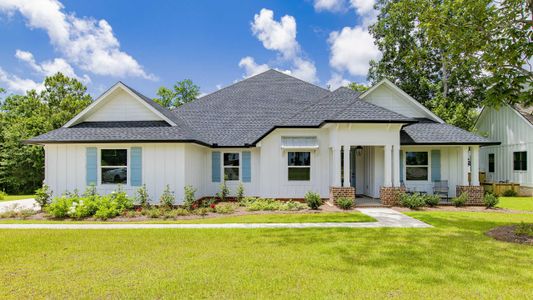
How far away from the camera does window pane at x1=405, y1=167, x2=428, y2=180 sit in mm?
17484

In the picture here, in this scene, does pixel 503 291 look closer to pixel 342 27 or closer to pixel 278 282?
pixel 278 282

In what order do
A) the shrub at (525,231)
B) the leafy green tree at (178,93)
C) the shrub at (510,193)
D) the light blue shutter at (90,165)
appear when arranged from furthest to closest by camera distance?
1. the leafy green tree at (178,93)
2. the shrub at (510,193)
3. the light blue shutter at (90,165)
4. the shrub at (525,231)

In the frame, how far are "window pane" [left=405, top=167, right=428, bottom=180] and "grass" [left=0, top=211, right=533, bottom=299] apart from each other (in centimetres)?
764

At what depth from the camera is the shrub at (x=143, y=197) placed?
14.4 metres

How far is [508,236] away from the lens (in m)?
8.86

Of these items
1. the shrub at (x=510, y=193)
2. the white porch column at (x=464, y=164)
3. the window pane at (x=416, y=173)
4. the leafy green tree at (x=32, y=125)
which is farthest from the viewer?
the leafy green tree at (x=32, y=125)

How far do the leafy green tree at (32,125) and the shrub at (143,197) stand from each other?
611 inches

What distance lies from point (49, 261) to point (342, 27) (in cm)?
2626

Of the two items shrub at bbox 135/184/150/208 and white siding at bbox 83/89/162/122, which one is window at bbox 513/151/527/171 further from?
shrub at bbox 135/184/150/208

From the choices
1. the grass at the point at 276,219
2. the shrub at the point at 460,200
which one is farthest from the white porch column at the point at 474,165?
the grass at the point at 276,219

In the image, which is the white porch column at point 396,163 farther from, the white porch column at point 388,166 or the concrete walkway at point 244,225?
the concrete walkway at point 244,225

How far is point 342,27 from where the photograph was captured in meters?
26.6

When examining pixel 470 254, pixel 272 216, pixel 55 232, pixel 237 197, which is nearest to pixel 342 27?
pixel 237 197

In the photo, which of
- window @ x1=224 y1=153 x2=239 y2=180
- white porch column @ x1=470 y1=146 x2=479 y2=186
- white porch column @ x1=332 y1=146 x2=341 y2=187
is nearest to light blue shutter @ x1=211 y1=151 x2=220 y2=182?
window @ x1=224 y1=153 x2=239 y2=180
